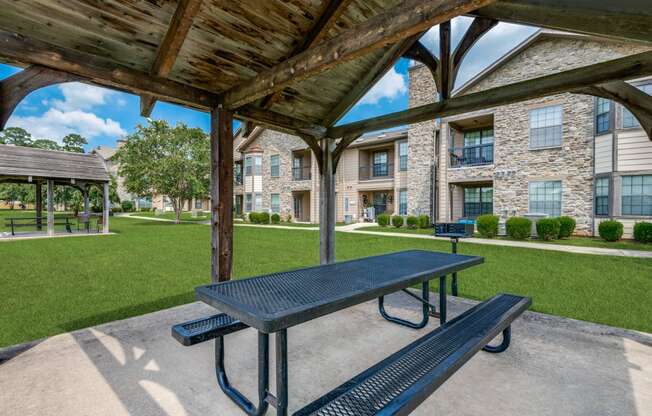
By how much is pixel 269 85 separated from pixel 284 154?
66.0ft

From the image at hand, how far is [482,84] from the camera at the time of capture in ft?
46.0

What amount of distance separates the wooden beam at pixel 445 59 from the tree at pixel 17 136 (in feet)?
260

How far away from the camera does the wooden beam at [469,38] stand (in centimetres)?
356

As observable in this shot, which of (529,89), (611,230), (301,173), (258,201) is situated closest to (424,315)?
(529,89)

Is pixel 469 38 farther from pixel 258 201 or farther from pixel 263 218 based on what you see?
pixel 258 201

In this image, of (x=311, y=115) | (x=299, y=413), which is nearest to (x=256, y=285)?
(x=299, y=413)

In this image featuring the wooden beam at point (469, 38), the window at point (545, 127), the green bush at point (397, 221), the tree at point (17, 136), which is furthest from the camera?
the tree at point (17, 136)

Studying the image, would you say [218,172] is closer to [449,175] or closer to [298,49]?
[298,49]

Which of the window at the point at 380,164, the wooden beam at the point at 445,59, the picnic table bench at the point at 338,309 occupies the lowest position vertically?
the picnic table bench at the point at 338,309

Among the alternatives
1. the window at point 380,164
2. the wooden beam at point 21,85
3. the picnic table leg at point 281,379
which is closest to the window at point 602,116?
the window at point 380,164

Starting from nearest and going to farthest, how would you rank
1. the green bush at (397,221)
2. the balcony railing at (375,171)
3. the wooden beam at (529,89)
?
the wooden beam at (529,89), the green bush at (397,221), the balcony railing at (375,171)

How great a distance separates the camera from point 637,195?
10.6 meters

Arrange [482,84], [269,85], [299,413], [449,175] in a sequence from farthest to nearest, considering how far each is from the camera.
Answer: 1. [449,175]
2. [482,84]
3. [269,85]
4. [299,413]

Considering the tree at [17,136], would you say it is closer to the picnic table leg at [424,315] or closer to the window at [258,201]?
the window at [258,201]
